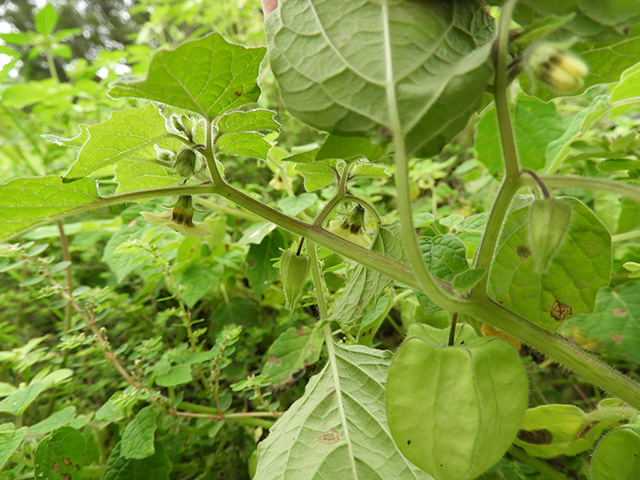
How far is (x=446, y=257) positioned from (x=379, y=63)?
26 cm

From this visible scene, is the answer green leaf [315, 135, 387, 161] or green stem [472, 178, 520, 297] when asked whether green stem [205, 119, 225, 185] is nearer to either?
green leaf [315, 135, 387, 161]

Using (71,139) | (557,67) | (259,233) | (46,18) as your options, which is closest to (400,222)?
(557,67)

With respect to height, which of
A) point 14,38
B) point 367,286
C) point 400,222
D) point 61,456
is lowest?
point 61,456

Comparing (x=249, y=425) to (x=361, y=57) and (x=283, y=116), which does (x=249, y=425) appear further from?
(x=283, y=116)

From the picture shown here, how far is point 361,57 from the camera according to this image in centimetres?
32

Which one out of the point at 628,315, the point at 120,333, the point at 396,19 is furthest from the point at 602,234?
the point at 120,333

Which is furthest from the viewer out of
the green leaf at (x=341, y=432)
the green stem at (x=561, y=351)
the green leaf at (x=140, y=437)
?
the green leaf at (x=140, y=437)

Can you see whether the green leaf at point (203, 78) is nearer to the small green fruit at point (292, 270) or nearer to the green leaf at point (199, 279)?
the small green fruit at point (292, 270)

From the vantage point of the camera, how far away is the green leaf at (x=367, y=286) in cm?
46

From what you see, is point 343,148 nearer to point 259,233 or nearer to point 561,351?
point 561,351

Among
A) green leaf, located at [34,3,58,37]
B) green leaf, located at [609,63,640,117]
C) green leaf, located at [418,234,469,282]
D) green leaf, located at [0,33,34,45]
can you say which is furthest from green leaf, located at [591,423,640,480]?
green leaf, located at [0,33,34,45]

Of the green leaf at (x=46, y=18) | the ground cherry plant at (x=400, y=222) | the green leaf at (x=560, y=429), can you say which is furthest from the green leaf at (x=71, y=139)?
the green leaf at (x=46, y=18)

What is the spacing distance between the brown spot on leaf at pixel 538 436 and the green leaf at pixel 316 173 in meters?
0.48

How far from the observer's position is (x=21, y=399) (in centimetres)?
63
